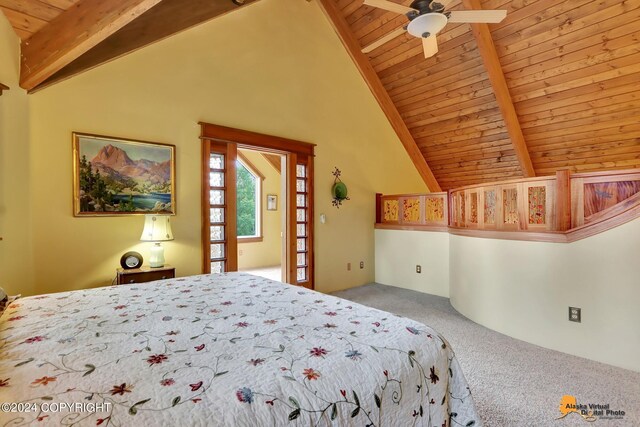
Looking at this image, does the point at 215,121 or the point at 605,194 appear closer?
the point at 605,194

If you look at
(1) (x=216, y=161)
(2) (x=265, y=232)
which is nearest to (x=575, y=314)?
(1) (x=216, y=161)

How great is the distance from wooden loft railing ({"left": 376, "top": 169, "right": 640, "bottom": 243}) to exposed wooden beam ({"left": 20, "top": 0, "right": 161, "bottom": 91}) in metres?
3.38

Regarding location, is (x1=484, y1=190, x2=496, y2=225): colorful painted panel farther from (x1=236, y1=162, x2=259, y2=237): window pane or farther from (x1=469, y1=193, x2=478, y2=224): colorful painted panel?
(x1=236, y1=162, x2=259, y2=237): window pane

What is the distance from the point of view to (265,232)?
713 cm

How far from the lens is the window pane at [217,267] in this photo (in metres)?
3.77

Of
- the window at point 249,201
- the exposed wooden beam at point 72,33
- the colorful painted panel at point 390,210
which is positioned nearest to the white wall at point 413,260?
the colorful painted panel at point 390,210

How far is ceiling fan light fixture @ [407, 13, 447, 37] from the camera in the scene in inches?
95.5

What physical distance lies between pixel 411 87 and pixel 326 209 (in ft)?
8.19

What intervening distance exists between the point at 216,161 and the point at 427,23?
8.45ft

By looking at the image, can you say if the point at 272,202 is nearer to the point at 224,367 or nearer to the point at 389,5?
the point at 389,5

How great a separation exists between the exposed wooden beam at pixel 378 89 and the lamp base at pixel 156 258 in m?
4.18

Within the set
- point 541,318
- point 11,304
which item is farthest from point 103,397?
point 541,318

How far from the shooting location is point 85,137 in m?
2.86

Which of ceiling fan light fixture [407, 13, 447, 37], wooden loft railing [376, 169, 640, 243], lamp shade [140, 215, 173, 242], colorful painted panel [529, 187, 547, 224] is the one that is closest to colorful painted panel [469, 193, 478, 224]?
wooden loft railing [376, 169, 640, 243]
